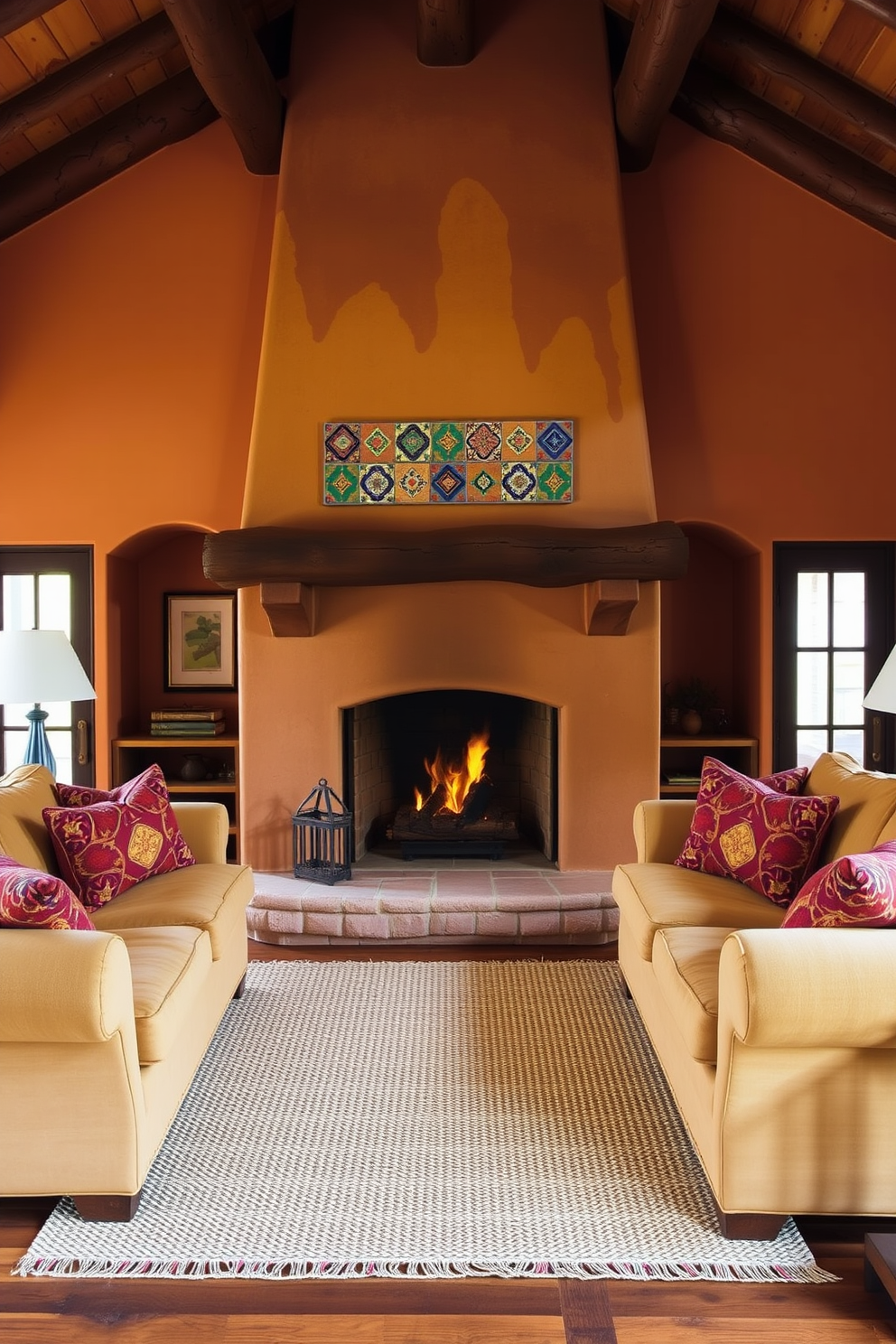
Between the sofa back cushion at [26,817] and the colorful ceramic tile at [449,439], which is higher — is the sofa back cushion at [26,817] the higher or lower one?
the lower one

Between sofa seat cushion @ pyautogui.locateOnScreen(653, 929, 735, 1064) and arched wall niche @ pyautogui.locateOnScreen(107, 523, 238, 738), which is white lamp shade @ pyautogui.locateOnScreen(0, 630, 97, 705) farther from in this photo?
sofa seat cushion @ pyautogui.locateOnScreen(653, 929, 735, 1064)

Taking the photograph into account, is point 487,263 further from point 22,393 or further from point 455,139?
point 22,393

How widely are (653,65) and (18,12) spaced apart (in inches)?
100

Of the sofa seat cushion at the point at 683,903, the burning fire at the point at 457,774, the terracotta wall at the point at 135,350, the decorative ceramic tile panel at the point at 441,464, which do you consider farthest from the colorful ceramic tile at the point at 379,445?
the sofa seat cushion at the point at 683,903

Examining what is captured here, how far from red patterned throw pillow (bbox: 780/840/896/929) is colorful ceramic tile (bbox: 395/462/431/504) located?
2816 millimetres

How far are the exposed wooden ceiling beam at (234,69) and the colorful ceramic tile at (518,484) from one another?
2.03 metres

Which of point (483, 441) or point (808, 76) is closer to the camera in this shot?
point (808, 76)

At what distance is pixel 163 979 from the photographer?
2.40 m

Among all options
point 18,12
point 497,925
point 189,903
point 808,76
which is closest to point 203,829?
point 189,903

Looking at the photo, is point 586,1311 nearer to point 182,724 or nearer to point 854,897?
point 854,897

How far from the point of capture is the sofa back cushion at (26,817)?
9.42 ft

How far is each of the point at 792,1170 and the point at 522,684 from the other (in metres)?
2.73

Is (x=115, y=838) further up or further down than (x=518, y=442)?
further down

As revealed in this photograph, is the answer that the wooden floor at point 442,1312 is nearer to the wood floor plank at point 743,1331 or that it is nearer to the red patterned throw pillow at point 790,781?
the wood floor plank at point 743,1331
